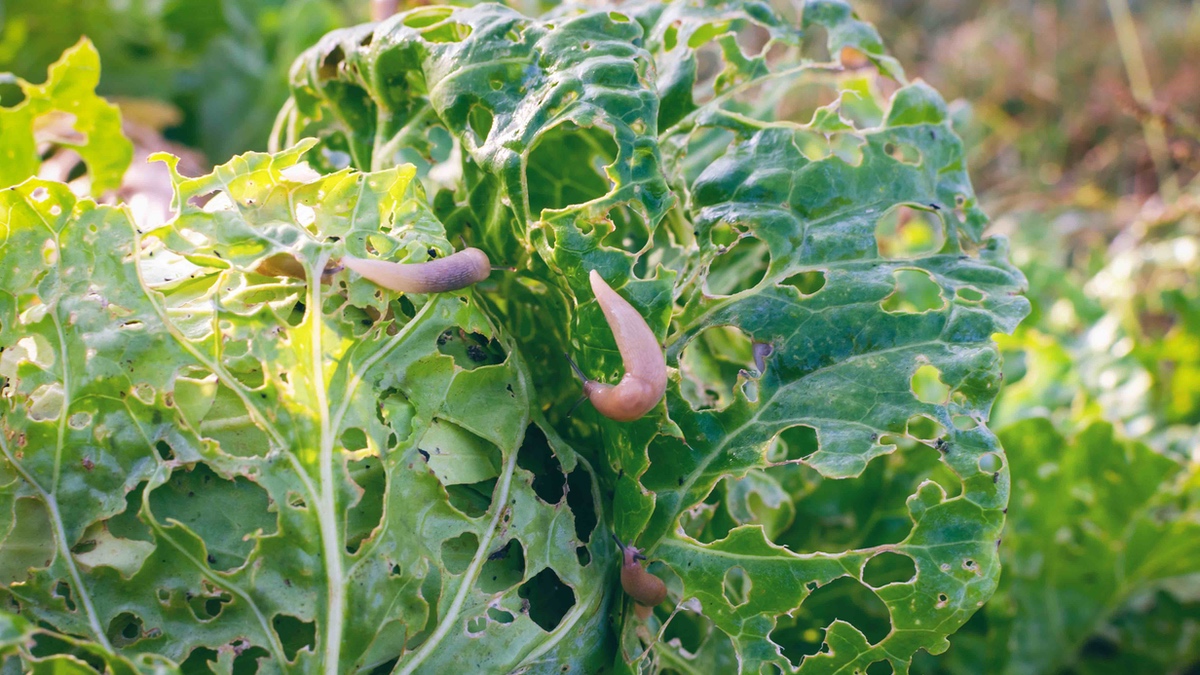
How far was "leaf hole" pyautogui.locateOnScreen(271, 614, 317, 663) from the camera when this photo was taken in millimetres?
1439

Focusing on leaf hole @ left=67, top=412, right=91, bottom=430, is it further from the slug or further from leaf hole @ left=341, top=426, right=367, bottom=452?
the slug

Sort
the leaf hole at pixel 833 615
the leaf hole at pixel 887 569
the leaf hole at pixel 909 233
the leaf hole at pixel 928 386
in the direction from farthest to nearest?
the leaf hole at pixel 909 233, the leaf hole at pixel 928 386, the leaf hole at pixel 887 569, the leaf hole at pixel 833 615

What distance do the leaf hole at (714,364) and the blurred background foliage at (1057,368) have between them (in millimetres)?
218

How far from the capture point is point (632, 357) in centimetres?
150

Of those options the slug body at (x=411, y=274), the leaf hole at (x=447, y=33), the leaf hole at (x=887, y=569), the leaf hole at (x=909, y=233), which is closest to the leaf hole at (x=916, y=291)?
the leaf hole at (x=909, y=233)

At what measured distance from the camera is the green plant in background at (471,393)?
1.40 meters

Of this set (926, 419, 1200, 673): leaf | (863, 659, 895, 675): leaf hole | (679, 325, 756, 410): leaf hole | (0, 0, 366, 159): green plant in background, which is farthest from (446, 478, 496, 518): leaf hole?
(0, 0, 366, 159): green plant in background

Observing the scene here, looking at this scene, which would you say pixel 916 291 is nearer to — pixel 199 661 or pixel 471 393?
pixel 471 393

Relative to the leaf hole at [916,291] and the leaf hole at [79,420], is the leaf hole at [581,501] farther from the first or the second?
the leaf hole at [916,291]

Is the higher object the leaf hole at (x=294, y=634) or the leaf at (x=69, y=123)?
the leaf at (x=69, y=123)

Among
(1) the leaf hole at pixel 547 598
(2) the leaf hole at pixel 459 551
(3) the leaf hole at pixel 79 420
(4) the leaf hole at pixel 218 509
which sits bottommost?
(1) the leaf hole at pixel 547 598

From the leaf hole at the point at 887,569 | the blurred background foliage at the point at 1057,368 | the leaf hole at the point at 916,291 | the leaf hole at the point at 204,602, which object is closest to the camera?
the leaf hole at the point at 204,602

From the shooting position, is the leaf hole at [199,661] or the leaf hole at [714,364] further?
the leaf hole at [714,364]

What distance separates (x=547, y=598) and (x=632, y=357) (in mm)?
475
